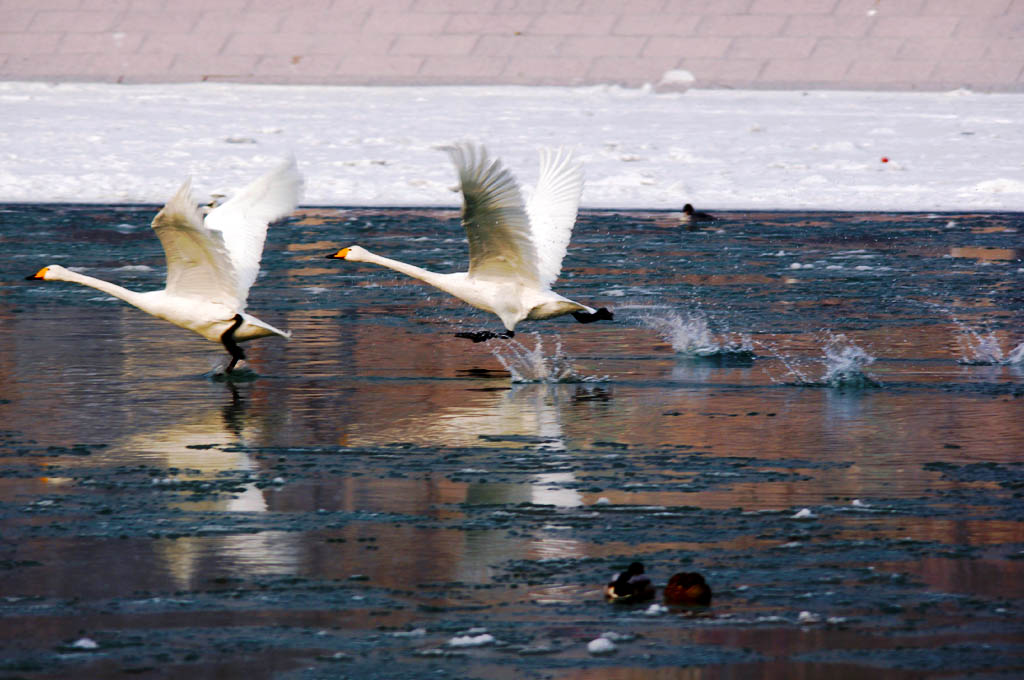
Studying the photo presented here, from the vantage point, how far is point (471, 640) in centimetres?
520

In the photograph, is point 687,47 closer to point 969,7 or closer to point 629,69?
point 629,69

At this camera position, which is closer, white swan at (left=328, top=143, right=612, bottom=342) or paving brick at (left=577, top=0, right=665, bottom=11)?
white swan at (left=328, top=143, right=612, bottom=342)

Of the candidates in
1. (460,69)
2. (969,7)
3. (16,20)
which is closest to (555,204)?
(460,69)

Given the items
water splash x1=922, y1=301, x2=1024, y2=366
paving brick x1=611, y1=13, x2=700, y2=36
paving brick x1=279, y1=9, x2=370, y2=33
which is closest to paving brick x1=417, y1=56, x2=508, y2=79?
paving brick x1=279, y1=9, x2=370, y2=33

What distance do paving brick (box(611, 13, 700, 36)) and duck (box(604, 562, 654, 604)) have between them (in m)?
28.3

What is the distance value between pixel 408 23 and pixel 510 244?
23705 mm

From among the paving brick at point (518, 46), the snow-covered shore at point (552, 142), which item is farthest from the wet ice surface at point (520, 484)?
the paving brick at point (518, 46)

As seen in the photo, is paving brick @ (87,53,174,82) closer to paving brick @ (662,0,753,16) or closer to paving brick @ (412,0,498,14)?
paving brick @ (412,0,498,14)

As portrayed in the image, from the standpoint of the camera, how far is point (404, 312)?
499 inches

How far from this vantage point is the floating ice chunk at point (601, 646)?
513 cm

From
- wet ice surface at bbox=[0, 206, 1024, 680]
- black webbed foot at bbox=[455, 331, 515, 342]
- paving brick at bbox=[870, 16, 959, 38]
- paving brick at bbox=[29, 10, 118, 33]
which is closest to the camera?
wet ice surface at bbox=[0, 206, 1024, 680]

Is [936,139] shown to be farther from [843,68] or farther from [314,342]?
[314,342]

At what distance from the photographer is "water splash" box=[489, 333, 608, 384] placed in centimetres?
1004

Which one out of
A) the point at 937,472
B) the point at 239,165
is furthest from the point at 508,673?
the point at 239,165
